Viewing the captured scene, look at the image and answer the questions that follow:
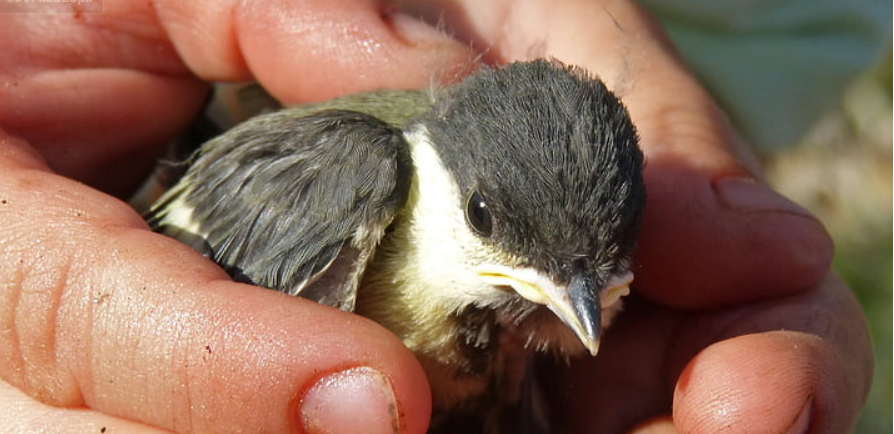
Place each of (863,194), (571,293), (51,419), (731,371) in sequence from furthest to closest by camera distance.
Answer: (863,194), (731,371), (51,419), (571,293)

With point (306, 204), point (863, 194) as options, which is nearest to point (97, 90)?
point (306, 204)

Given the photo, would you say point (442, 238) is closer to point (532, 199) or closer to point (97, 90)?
point (532, 199)

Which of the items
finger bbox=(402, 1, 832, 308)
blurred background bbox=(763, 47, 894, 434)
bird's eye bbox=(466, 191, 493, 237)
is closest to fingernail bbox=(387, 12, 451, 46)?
finger bbox=(402, 1, 832, 308)

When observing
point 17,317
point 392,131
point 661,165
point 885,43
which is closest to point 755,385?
point 661,165

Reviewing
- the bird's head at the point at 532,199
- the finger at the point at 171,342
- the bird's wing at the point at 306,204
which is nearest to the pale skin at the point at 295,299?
the finger at the point at 171,342

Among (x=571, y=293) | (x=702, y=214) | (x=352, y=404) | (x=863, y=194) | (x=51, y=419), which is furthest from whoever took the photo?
(x=863, y=194)

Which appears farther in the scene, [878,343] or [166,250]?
[878,343]

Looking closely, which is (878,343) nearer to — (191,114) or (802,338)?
(802,338)

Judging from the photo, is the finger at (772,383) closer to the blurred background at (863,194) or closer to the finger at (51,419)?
the finger at (51,419)
